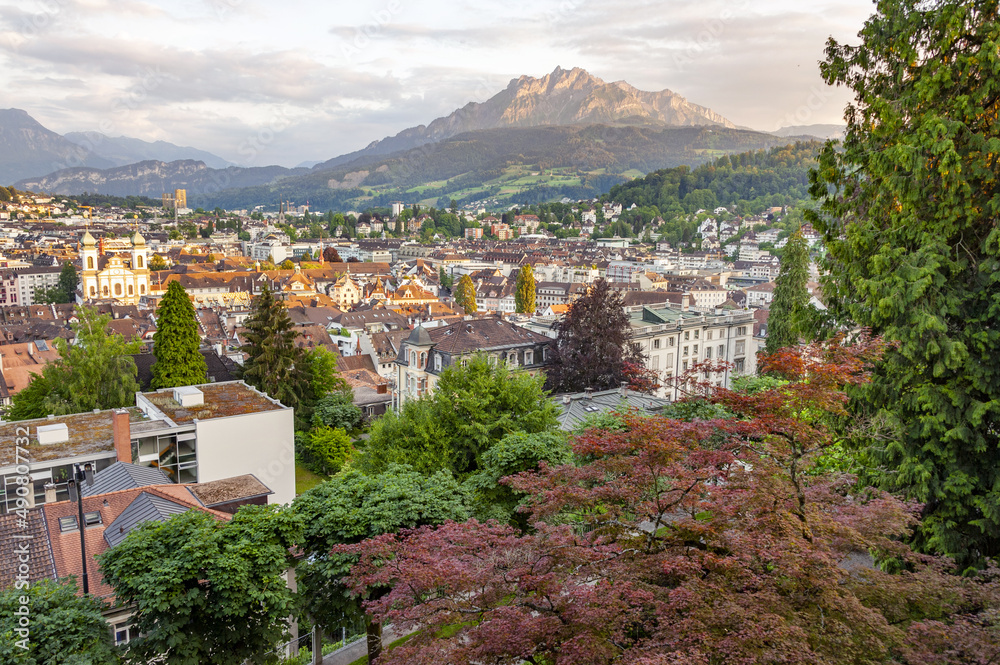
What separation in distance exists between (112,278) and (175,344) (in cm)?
7638

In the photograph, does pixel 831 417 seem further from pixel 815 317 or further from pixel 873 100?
pixel 873 100

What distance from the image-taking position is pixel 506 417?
2139 centimetres

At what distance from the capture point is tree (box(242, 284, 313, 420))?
35312 mm

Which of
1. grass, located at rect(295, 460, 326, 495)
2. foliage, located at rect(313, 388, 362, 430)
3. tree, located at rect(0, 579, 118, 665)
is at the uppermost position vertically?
tree, located at rect(0, 579, 118, 665)

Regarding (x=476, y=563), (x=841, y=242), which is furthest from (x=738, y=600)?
(x=841, y=242)

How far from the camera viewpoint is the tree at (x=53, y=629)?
896 cm

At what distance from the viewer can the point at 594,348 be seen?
3288 cm

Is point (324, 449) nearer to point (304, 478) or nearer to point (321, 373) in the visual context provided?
point (304, 478)

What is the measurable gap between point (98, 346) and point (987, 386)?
34.5 metres

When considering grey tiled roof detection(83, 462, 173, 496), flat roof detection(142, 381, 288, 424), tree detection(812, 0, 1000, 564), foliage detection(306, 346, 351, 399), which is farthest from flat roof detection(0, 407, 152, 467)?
tree detection(812, 0, 1000, 564)

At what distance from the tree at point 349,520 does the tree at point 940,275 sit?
840 centimetres

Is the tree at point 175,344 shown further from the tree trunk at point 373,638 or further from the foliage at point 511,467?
the tree trunk at point 373,638

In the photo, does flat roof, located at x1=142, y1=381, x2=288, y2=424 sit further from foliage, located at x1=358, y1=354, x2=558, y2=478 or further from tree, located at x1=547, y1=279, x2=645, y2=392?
tree, located at x1=547, y1=279, x2=645, y2=392

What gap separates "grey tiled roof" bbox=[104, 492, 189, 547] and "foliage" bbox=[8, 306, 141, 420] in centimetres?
1888
